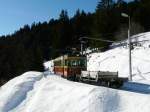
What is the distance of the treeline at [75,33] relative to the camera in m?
90.2

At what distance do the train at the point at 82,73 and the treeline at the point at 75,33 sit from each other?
28.5m

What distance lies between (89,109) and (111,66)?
156 ft

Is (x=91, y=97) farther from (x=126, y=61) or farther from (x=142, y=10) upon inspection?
(x=142, y=10)

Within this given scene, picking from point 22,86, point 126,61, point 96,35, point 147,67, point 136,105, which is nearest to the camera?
point 136,105

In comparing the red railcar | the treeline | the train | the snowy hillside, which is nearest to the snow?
the snowy hillside

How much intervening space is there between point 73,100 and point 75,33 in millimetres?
108169

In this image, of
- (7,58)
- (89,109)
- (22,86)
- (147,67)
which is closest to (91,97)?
(89,109)

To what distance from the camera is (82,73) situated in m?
32.2

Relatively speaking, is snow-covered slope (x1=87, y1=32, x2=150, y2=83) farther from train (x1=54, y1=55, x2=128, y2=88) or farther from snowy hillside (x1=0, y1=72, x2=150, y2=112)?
snowy hillside (x1=0, y1=72, x2=150, y2=112)

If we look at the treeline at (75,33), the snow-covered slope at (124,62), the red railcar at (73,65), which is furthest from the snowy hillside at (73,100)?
the treeline at (75,33)

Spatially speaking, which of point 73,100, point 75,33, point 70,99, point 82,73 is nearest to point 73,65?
point 82,73

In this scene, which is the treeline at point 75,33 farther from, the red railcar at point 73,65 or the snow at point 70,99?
the snow at point 70,99

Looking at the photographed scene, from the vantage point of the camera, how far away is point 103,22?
92438 millimetres

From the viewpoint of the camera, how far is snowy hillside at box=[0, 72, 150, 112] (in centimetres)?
1215
